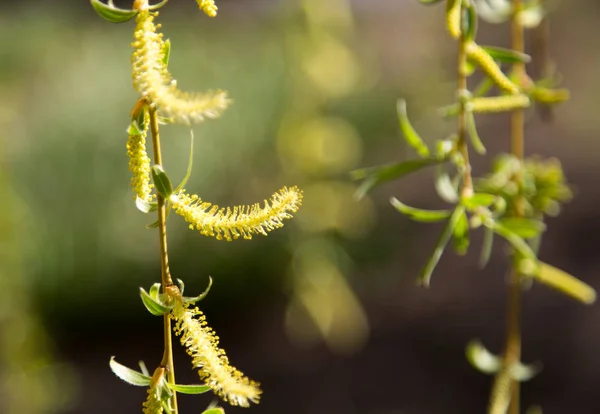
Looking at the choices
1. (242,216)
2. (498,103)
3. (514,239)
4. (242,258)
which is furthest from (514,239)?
(242,258)

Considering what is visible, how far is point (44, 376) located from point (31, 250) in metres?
1.56

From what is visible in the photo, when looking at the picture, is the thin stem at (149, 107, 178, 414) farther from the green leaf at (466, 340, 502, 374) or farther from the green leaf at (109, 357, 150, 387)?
the green leaf at (466, 340, 502, 374)

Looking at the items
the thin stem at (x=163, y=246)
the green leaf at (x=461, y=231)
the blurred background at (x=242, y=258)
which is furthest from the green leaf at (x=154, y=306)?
the blurred background at (x=242, y=258)

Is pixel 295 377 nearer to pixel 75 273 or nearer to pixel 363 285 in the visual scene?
pixel 363 285

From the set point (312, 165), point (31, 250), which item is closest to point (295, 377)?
point (31, 250)

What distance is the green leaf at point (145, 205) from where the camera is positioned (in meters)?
0.34

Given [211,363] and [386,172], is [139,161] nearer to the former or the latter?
[211,363]

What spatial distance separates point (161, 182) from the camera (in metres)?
0.33

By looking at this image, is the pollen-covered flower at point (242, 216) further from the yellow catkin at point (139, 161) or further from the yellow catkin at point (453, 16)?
the yellow catkin at point (453, 16)

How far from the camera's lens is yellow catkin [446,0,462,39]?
43cm

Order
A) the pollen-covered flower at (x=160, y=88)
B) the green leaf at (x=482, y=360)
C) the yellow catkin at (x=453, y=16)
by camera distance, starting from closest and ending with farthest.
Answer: the pollen-covered flower at (x=160, y=88)
the yellow catkin at (x=453, y=16)
the green leaf at (x=482, y=360)

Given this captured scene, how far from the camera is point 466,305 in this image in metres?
3.61

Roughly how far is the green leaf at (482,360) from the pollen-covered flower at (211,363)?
0.30m

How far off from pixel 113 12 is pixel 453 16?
0.21 meters
